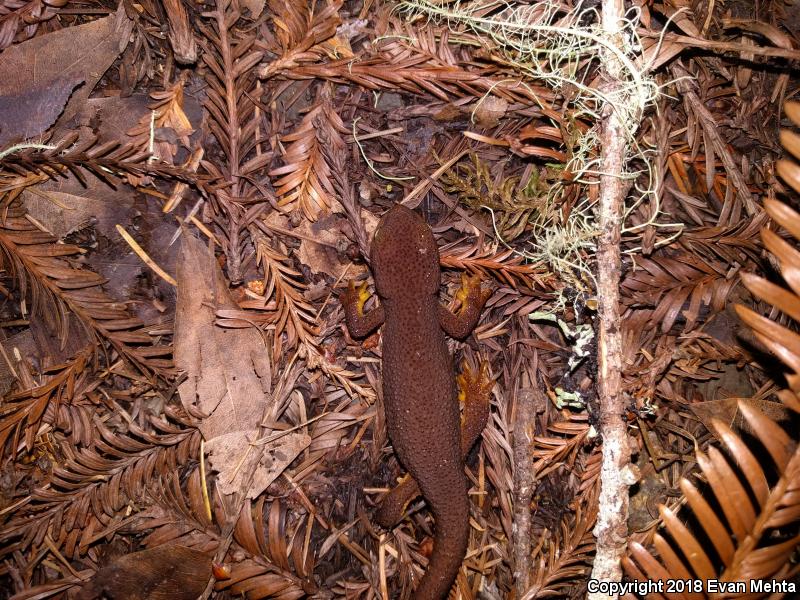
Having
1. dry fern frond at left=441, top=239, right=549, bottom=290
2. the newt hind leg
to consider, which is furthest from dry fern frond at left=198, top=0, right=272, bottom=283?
the newt hind leg

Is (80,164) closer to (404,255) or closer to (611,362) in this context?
(404,255)

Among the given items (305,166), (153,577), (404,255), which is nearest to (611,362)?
(404,255)

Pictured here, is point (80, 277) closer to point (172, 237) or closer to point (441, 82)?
point (172, 237)

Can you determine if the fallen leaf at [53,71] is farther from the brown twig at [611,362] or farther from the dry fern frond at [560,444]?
the dry fern frond at [560,444]

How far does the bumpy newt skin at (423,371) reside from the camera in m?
3.63

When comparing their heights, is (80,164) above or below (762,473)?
above

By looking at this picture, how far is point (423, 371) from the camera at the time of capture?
12.1ft

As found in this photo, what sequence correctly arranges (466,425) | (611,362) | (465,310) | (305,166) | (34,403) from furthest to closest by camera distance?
(466,425) < (465,310) < (305,166) < (34,403) < (611,362)

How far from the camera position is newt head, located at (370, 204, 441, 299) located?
362 cm

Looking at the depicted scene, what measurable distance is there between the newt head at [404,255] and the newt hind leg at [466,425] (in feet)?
2.25

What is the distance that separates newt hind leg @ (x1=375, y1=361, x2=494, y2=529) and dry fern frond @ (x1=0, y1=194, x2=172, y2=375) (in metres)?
1.72

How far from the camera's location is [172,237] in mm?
3576

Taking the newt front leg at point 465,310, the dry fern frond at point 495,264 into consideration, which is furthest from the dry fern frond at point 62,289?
the dry fern frond at point 495,264

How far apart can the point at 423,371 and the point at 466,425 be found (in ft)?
1.78
